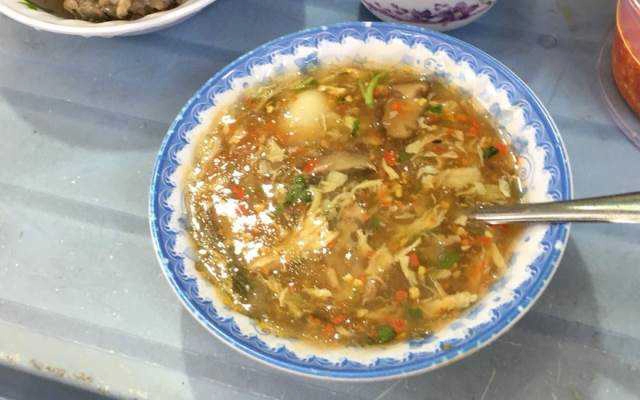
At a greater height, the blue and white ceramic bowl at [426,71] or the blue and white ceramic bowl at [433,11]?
the blue and white ceramic bowl at [433,11]

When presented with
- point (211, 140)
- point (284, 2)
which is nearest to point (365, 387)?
point (211, 140)

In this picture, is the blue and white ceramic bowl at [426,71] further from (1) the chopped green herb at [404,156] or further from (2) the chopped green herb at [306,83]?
(1) the chopped green herb at [404,156]

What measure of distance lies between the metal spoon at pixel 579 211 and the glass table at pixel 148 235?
0.28 meters

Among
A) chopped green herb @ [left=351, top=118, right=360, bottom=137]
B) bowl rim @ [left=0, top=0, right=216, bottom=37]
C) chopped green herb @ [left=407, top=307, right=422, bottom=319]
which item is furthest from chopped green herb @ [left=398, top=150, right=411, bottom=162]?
bowl rim @ [left=0, top=0, right=216, bottom=37]

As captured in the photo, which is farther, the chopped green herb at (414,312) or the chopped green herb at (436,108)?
the chopped green herb at (436,108)

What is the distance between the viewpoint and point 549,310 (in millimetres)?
1453

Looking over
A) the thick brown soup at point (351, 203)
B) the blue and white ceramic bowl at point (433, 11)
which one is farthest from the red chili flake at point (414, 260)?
the blue and white ceramic bowl at point (433, 11)

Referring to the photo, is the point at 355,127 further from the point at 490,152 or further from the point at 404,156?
the point at 490,152

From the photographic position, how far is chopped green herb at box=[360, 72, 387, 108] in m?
1.63

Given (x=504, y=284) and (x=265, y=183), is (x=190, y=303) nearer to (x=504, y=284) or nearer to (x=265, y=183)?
(x=265, y=183)

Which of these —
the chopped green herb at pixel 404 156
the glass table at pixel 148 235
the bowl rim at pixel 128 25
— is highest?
the bowl rim at pixel 128 25

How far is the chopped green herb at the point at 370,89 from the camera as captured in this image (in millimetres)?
1627

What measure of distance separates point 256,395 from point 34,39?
146 centimetres

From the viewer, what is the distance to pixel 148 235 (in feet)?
5.51
